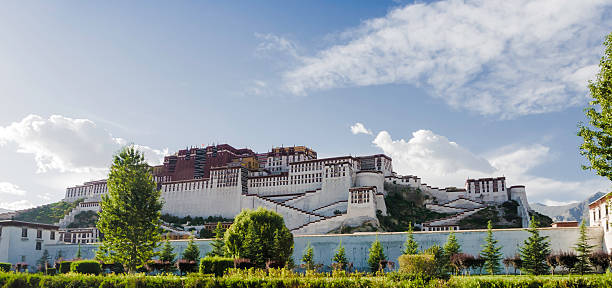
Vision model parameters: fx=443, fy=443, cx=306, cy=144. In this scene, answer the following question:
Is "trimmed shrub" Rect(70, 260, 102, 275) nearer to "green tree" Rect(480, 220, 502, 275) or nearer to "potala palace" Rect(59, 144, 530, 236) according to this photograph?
"green tree" Rect(480, 220, 502, 275)

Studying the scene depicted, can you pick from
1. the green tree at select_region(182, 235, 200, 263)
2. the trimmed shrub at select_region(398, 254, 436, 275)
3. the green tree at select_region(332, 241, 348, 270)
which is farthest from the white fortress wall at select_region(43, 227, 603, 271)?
the trimmed shrub at select_region(398, 254, 436, 275)

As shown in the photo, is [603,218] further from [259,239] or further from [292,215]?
[292,215]

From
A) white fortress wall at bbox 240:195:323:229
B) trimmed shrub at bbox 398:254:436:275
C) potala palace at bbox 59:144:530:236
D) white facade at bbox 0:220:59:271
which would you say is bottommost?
white facade at bbox 0:220:59:271

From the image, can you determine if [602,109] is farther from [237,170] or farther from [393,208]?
[237,170]

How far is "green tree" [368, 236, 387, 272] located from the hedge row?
2018cm

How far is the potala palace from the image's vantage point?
7025 cm

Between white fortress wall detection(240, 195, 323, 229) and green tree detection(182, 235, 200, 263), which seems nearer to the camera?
green tree detection(182, 235, 200, 263)

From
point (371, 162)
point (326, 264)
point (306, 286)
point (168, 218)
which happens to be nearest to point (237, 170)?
point (168, 218)

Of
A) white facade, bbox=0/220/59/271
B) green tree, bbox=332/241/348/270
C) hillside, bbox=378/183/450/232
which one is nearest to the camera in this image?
green tree, bbox=332/241/348/270

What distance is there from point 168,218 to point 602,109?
85.6 m

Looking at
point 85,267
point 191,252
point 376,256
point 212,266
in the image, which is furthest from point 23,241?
point 376,256

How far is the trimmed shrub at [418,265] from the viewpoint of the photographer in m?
17.3

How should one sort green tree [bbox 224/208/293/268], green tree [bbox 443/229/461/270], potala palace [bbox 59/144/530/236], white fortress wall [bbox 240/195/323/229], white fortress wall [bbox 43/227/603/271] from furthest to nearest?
white fortress wall [bbox 240/195/323/229]
potala palace [bbox 59/144/530/236]
white fortress wall [bbox 43/227/603/271]
green tree [bbox 443/229/461/270]
green tree [bbox 224/208/293/268]

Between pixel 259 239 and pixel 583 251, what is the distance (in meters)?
23.1
